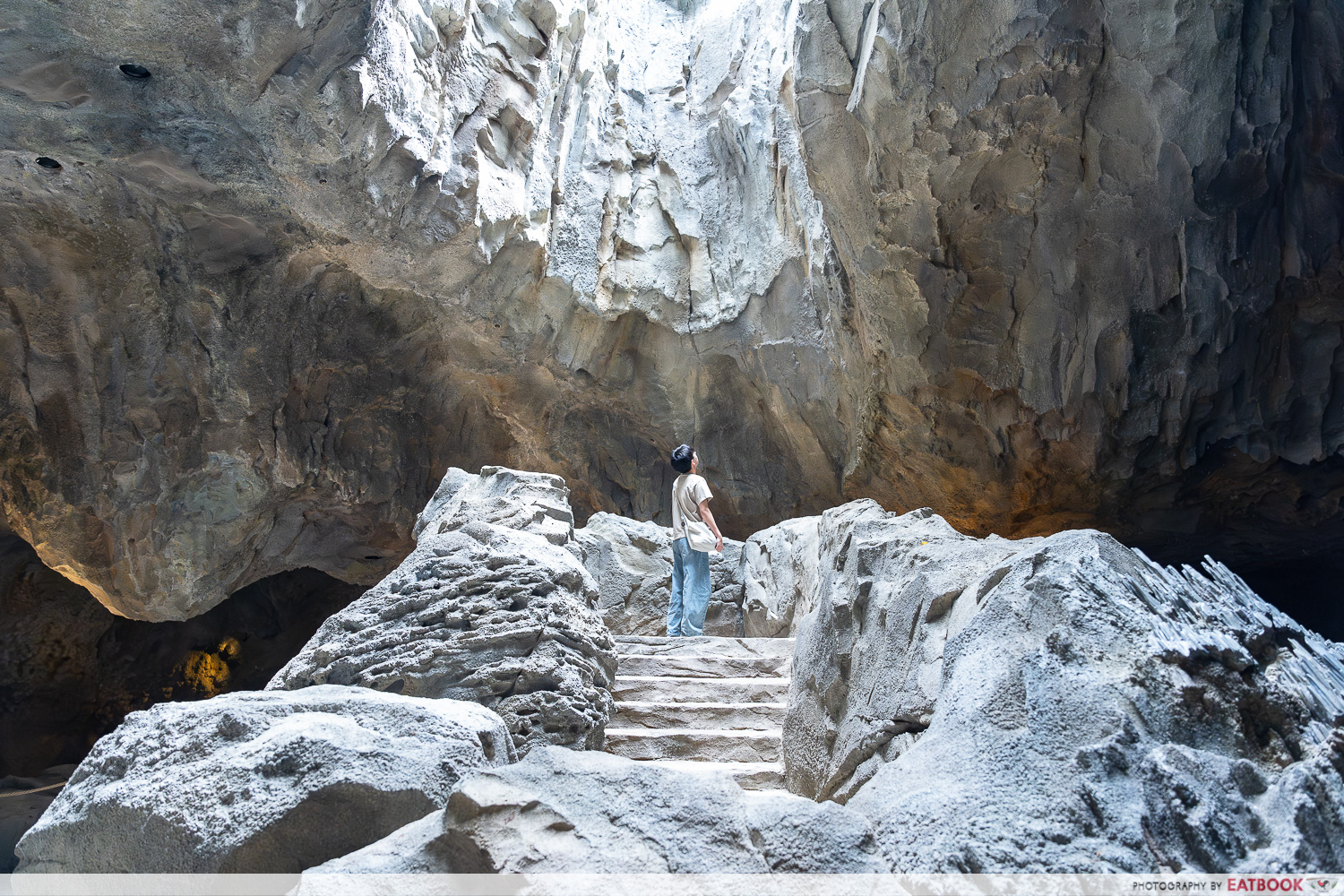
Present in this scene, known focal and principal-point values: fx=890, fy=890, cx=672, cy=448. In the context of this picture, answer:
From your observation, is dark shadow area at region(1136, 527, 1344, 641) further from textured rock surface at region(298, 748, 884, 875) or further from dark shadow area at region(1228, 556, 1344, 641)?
textured rock surface at region(298, 748, 884, 875)

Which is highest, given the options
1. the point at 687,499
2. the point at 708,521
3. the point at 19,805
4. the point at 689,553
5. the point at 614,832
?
the point at 687,499

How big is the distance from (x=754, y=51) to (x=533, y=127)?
140 inches

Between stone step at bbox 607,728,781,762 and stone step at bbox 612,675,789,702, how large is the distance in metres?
0.54

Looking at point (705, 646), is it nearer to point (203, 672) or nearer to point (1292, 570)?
point (1292, 570)

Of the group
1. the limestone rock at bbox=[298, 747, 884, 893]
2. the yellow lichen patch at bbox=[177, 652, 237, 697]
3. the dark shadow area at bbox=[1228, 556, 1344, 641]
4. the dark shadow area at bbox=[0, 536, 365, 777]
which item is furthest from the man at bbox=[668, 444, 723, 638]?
the yellow lichen patch at bbox=[177, 652, 237, 697]

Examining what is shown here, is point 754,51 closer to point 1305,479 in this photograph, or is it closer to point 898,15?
point 898,15

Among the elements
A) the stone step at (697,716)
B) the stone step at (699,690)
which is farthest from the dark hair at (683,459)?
the stone step at (697,716)

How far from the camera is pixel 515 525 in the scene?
544cm

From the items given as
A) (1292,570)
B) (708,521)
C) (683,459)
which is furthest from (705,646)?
(1292,570)

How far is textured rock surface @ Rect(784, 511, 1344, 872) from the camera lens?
71.8 inches

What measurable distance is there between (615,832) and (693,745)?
2.36 m

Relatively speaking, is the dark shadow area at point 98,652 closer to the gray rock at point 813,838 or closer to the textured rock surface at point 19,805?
the textured rock surface at point 19,805

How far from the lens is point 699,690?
5.07 meters

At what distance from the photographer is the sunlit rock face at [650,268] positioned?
6.93m
